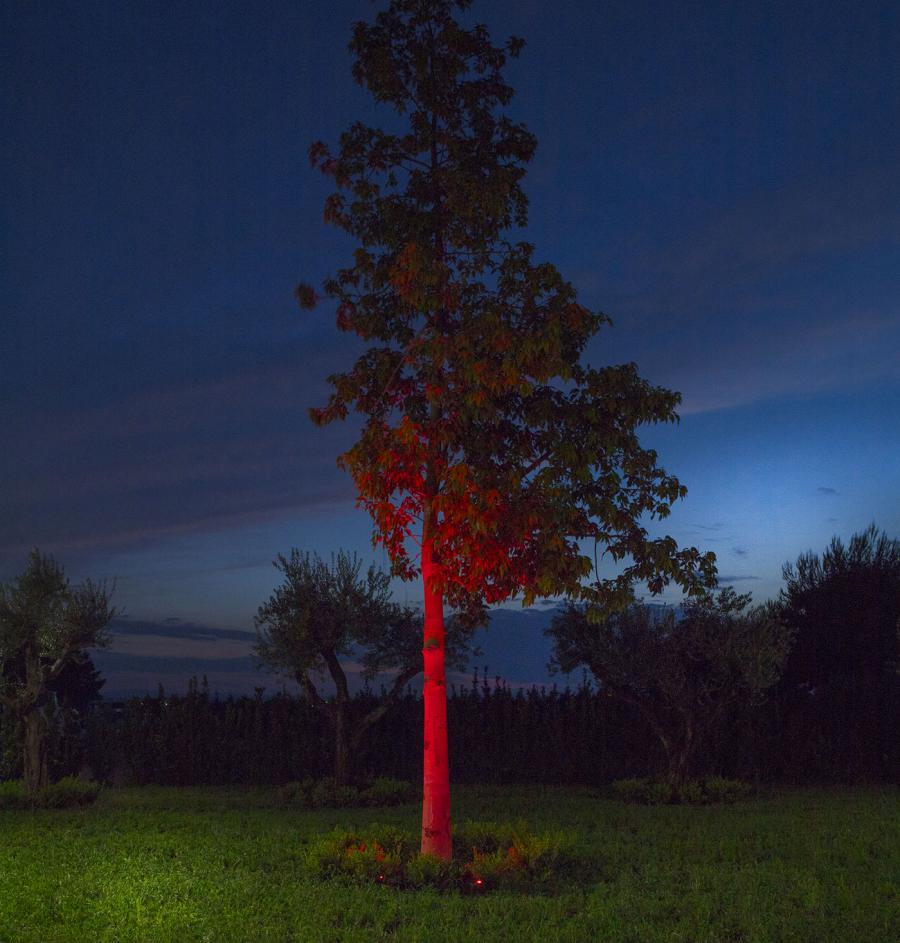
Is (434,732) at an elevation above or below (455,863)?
above

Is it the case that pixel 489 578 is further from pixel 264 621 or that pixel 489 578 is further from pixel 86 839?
pixel 264 621

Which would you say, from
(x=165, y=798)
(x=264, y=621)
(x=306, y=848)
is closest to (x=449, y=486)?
(x=306, y=848)

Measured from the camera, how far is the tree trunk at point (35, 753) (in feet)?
55.6

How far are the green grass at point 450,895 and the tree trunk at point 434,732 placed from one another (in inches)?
46.5

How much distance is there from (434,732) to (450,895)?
1.86m

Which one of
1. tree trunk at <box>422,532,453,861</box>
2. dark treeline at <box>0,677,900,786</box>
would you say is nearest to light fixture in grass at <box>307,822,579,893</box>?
tree trunk at <box>422,532,453,861</box>

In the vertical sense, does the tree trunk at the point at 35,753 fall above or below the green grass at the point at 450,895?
above

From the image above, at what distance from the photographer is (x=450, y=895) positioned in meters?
9.34

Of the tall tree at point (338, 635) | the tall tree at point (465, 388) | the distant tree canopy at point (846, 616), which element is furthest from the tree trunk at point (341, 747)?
the distant tree canopy at point (846, 616)

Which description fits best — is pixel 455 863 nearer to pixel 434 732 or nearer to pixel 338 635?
pixel 434 732

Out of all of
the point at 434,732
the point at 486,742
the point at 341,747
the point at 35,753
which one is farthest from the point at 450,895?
the point at 486,742

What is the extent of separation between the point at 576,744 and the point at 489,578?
38.0 ft

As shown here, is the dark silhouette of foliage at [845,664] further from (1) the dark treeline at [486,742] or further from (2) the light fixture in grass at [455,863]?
(2) the light fixture in grass at [455,863]

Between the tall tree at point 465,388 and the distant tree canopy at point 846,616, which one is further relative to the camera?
the distant tree canopy at point 846,616
